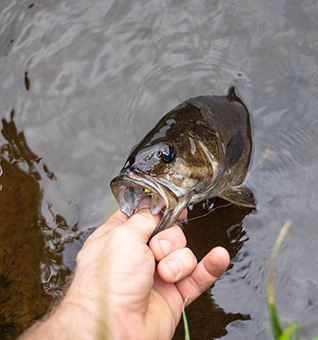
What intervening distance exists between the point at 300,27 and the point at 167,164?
90.1 inches

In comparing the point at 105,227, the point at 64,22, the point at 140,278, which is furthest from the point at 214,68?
the point at 140,278

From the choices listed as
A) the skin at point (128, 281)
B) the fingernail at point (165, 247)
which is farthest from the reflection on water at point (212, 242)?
the fingernail at point (165, 247)

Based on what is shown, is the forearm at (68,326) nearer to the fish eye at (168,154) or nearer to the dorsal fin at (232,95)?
the fish eye at (168,154)

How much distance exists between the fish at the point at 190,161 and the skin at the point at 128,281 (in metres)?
0.18

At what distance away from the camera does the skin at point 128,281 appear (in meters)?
2.66

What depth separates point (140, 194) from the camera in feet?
10.2

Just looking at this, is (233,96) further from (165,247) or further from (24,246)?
(165,247)

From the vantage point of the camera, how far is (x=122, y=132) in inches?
184

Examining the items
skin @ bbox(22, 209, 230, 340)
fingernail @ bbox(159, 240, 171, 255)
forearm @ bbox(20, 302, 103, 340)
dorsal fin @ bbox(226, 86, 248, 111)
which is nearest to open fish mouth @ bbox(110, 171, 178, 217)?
skin @ bbox(22, 209, 230, 340)

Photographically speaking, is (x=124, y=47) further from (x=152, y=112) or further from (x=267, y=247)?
(x=267, y=247)

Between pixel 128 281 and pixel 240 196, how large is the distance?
5.51 ft

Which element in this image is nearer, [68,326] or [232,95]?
[68,326]

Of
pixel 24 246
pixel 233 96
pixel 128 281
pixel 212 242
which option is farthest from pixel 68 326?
pixel 233 96

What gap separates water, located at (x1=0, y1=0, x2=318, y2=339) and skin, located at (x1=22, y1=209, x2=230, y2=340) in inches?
39.8
